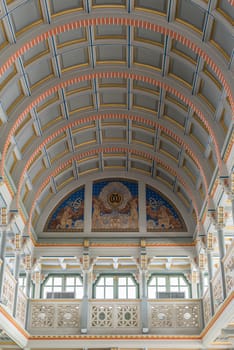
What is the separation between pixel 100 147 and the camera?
990 inches

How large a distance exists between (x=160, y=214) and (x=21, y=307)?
27.2 ft

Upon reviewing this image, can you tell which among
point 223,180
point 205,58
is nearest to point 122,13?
point 205,58

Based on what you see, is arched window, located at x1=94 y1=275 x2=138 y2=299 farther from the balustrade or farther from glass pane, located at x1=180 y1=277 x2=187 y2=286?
the balustrade

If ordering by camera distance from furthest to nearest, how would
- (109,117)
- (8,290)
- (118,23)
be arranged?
(109,117), (8,290), (118,23)

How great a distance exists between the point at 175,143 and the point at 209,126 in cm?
505

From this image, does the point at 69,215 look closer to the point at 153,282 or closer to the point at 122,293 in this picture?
the point at 122,293

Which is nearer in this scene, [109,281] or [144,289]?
[144,289]

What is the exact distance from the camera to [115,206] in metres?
26.7

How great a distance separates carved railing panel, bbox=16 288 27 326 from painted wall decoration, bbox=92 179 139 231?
16.8 feet

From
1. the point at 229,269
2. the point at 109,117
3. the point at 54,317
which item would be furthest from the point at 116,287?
the point at 229,269

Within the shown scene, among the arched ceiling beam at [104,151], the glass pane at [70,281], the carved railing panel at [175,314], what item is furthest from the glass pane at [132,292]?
the arched ceiling beam at [104,151]

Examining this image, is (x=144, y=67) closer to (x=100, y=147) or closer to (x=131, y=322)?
(x=100, y=147)

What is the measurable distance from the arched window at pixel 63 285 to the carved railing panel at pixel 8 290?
587cm

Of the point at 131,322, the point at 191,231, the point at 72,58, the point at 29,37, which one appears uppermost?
the point at 72,58
